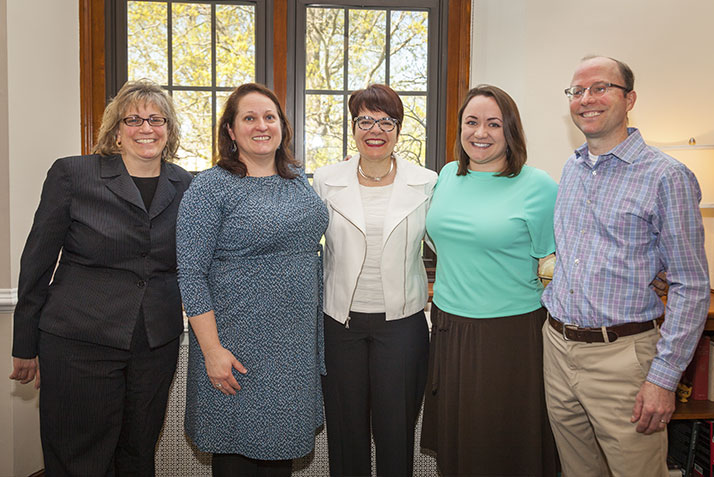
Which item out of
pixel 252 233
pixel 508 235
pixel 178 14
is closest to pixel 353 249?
pixel 252 233

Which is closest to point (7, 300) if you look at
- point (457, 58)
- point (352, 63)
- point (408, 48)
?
point (352, 63)

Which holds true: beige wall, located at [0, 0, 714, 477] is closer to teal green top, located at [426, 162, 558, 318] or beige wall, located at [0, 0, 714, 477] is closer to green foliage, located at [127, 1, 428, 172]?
green foliage, located at [127, 1, 428, 172]

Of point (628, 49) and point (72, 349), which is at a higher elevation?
point (628, 49)

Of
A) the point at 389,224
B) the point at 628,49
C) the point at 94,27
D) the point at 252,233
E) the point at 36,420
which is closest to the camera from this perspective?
the point at 252,233

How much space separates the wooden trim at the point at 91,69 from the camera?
318 centimetres

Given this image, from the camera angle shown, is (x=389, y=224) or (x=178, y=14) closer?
(x=389, y=224)

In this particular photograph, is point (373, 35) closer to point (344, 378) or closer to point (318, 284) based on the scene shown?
point (318, 284)

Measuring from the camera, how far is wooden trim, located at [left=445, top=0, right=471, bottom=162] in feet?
11.1

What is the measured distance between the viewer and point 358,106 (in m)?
1.92

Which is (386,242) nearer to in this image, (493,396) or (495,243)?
(495,243)

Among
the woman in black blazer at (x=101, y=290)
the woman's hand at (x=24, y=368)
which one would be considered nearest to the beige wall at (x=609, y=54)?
the woman in black blazer at (x=101, y=290)

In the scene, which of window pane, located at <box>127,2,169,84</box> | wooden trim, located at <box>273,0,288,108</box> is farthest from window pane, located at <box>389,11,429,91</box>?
window pane, located at <box>127,2,169,84</box>

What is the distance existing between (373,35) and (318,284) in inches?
84.4

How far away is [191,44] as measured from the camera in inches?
132
